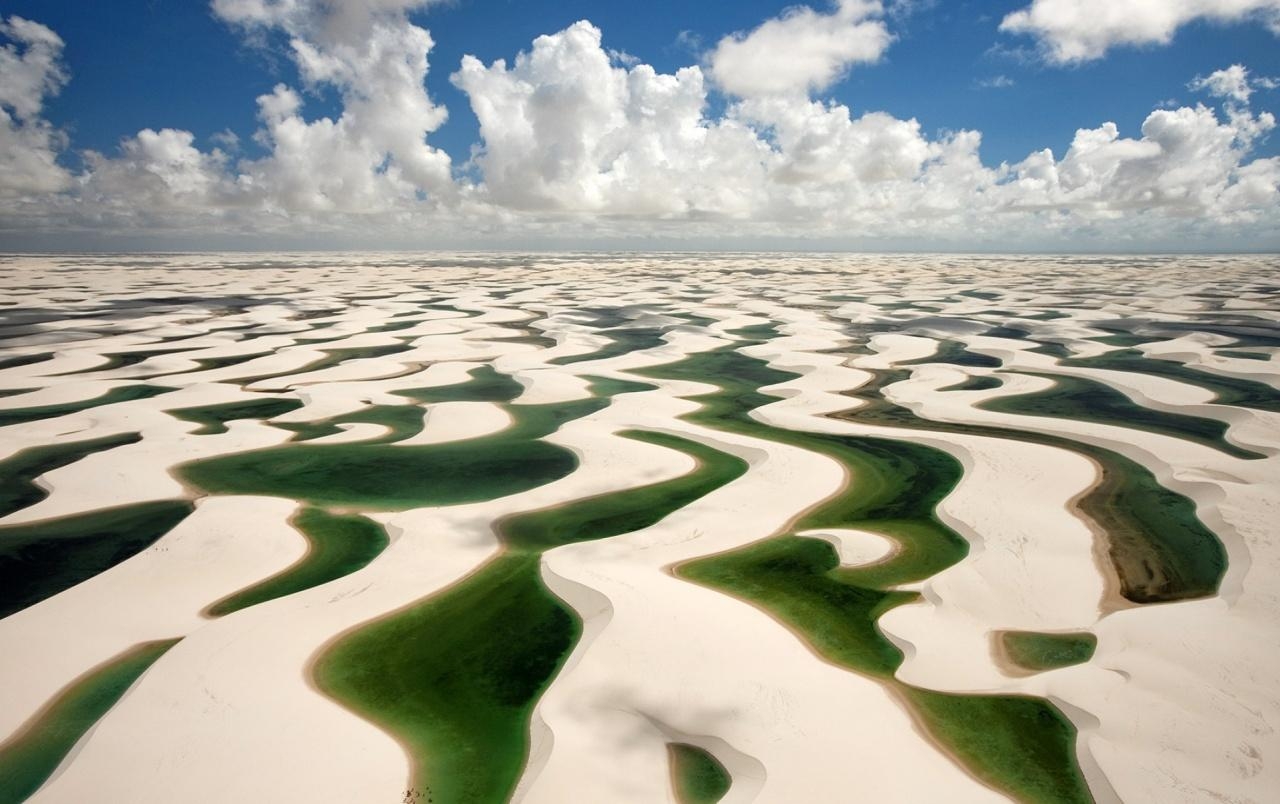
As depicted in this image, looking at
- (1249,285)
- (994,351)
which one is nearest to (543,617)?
(994,351)

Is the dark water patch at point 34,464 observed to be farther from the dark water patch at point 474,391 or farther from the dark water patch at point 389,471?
the dark water patch at point 474,391

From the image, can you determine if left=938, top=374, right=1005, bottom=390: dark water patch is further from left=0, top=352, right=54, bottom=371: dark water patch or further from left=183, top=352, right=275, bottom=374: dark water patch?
left=0, top=352, right=54, bottom=371: dark water patch

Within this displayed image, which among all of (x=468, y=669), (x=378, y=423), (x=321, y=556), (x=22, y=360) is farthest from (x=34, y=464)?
(x=22, y=360)

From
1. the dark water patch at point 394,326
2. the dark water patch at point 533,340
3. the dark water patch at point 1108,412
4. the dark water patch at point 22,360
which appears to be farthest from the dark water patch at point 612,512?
the dark water patch at point 394,326

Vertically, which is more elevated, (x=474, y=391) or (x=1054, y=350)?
(x=474, y=391)

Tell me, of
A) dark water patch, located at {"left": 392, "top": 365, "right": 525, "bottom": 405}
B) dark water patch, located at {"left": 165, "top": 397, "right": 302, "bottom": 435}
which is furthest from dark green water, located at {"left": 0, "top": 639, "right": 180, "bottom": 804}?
dark water patch, located at {"left": 392, "top": 365, "right": 525, "bottom": 405}

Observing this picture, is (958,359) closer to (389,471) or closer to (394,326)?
(389,471)
